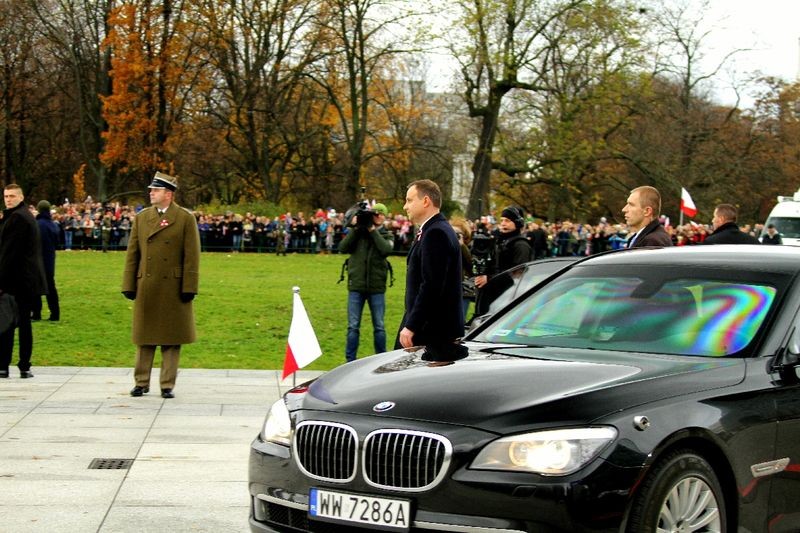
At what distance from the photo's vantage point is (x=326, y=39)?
52469 millimetres

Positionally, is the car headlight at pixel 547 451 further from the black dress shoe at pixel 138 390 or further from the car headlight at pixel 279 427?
the black dress shoe at pixel 138 390

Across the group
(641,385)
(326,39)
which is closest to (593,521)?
(641,385)

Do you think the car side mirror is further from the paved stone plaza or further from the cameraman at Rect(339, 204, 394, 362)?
the cameraman at Rect(339, 204, 394, 362)

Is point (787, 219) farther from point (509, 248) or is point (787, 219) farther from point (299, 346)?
point (299, 346)

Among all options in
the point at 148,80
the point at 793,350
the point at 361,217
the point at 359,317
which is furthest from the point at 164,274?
the point at 148,80

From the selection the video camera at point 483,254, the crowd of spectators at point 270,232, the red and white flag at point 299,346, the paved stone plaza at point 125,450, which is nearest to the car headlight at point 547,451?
the paved stone plaza at point 125,450

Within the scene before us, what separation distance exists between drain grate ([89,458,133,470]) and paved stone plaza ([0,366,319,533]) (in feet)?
0.11

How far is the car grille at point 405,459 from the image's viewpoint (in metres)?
4.92

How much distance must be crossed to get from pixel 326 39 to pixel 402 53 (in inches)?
129

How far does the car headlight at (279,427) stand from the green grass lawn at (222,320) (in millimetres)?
6011

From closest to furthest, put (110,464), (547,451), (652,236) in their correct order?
(547,451) → (110,464) → (652,236)

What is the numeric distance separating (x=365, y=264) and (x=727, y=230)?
4019 millimetres

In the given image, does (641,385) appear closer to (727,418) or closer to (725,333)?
(727,418)

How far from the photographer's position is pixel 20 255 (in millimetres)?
13445
